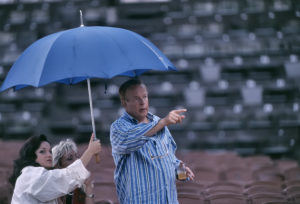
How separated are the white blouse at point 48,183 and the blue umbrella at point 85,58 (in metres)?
0.45

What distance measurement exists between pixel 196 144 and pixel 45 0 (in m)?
7.92

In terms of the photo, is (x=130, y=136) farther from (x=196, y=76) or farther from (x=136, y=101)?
(x=196, y=76)

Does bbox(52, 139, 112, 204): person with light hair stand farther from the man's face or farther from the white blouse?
the man's face

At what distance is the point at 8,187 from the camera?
14.4 ft

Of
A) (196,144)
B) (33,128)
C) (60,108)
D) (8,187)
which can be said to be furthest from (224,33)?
(8,187)

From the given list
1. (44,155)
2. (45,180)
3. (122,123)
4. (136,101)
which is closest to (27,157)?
(44,155)

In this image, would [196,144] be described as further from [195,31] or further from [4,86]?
[4,86]

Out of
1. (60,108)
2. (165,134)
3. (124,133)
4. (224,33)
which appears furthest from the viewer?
(224,33)

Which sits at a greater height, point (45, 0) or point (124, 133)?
point (45, 0)

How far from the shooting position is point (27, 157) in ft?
8.33

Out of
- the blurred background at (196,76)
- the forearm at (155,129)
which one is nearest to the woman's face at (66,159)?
the forearm at (155,129)

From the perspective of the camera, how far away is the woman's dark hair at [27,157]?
2.51 m

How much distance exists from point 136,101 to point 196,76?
1104 centimetres

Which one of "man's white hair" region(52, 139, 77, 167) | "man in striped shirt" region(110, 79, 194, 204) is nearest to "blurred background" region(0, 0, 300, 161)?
"man's white hair" region(52, 139, 77, 167)
